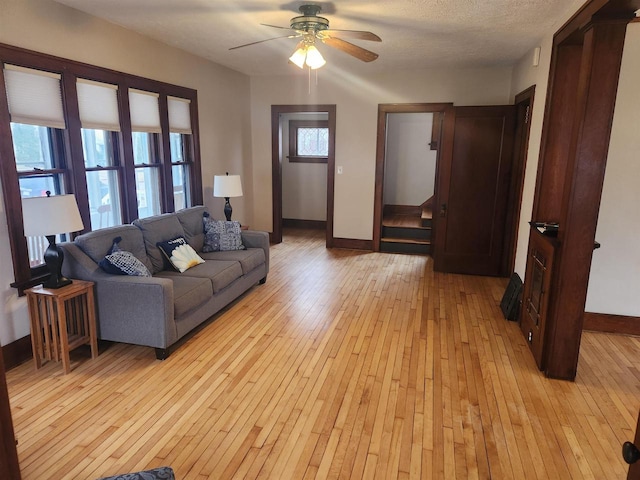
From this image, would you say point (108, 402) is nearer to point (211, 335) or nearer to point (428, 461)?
point (211, 335)

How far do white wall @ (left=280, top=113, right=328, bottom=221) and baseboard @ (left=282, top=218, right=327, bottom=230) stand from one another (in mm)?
62

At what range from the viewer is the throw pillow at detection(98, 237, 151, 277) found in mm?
3188

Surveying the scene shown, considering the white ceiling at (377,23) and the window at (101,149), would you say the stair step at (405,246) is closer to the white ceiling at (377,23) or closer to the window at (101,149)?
A: the white ceiling at (377,23)

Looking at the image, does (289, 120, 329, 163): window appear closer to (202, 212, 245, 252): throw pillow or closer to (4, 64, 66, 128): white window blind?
(202, 212, 245, 252): throw pillow

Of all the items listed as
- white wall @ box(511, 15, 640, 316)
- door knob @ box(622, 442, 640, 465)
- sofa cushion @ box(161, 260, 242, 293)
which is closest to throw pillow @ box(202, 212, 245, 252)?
sofa cushion @ box(161, 260, 242, 293)

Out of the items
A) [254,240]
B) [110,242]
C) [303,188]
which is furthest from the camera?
[303,188]

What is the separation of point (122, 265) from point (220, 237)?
1491mm

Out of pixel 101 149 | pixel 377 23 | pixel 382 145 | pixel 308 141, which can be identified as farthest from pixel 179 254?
pixel 308 141

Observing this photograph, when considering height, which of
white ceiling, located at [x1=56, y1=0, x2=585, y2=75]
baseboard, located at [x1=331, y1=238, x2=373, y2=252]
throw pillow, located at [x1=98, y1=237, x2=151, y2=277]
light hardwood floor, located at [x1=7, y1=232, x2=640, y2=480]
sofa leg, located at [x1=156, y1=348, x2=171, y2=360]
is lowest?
light hardwood floor, located at [x1=7, y1=232, x2=640, y2=480]

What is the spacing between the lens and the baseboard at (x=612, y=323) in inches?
145

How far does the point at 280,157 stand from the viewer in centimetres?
672

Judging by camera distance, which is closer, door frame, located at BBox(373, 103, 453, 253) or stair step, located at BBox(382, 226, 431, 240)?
door frame, located at BBox(373, 103, 453, 253)

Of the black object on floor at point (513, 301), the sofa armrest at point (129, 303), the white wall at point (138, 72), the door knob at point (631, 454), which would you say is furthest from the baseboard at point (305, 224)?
the door knob at point (631, 454)

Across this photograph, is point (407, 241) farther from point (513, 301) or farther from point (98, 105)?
point (98, 105)
